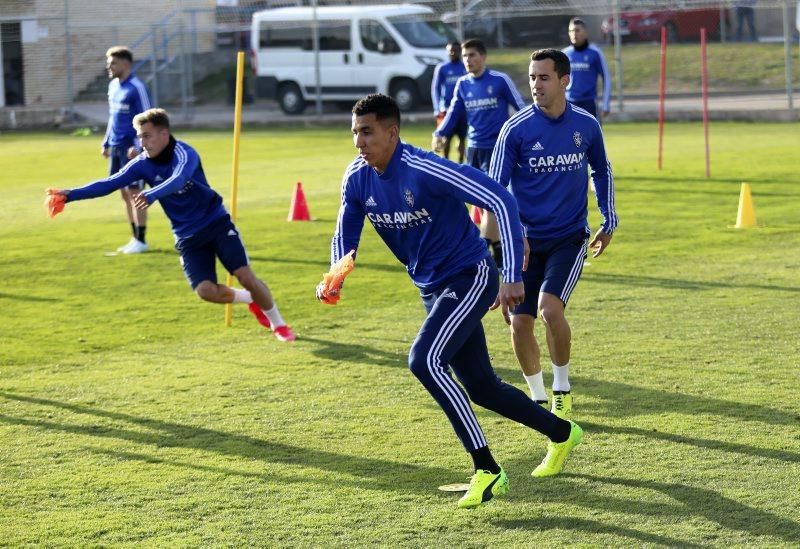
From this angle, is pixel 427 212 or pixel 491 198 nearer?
pixel 491 198

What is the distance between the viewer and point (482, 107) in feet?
46.5

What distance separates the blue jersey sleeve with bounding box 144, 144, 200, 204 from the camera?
932cm

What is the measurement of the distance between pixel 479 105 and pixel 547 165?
674cm

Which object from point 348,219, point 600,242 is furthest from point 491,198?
point 600,242

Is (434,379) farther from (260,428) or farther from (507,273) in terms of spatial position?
(260,428)

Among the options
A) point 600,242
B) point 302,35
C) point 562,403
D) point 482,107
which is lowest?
point 562,403

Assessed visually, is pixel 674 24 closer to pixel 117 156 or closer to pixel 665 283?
pixel 117 156

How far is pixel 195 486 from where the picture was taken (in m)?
6.68

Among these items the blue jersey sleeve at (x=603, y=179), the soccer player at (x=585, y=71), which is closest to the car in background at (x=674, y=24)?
the soccer player at (x=585, y=71)

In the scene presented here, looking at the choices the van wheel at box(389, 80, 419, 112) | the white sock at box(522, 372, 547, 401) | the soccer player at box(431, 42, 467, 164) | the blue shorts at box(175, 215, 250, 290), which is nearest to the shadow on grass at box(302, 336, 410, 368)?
the blue shorts at box(175, 215, 250, 290)

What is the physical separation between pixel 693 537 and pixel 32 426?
4.30 m

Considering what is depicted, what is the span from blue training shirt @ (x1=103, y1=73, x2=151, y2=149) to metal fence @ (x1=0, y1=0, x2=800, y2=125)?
18766 millimetres

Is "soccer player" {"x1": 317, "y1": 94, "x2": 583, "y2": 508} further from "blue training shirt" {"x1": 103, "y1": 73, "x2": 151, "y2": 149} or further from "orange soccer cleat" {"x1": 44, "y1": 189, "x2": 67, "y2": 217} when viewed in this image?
"blue training shirt" {"x1": 103, "y1": 73, "x2": 151, "y2": 149}

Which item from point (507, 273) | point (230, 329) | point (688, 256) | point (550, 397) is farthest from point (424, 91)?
point (507, 273)
